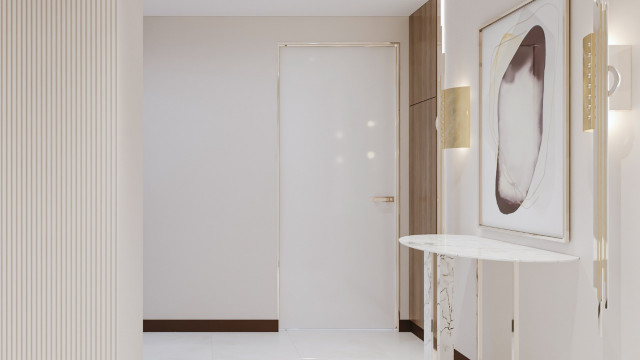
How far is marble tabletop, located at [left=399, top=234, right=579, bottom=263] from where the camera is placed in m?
2.24

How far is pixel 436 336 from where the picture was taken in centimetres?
298

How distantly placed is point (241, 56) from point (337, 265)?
1874 millimetres

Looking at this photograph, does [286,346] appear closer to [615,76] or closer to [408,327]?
[408,327]

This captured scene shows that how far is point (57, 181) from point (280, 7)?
2578mm

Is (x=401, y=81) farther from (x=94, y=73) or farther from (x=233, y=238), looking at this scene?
(x=94, y=73)

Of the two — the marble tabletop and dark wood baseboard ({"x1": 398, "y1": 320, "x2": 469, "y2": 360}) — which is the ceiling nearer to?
the marble tabletop

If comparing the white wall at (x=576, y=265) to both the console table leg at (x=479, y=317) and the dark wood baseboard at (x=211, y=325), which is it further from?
the dark wood baseboard at (x=211, y=325)

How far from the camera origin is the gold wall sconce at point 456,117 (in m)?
3.31

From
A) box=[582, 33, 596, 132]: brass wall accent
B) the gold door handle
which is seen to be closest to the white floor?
the gold door handle

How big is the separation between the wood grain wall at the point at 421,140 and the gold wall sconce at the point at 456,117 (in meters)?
0.33

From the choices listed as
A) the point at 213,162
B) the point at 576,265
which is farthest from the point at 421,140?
the point at 576,265

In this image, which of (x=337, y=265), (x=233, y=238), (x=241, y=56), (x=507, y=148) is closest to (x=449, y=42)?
(x=507, y=148)

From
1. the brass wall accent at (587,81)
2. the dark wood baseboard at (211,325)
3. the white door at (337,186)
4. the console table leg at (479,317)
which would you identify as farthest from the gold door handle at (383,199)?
the brass wall accent at (587,81)

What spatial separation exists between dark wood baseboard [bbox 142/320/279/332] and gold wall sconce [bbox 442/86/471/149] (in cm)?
206
